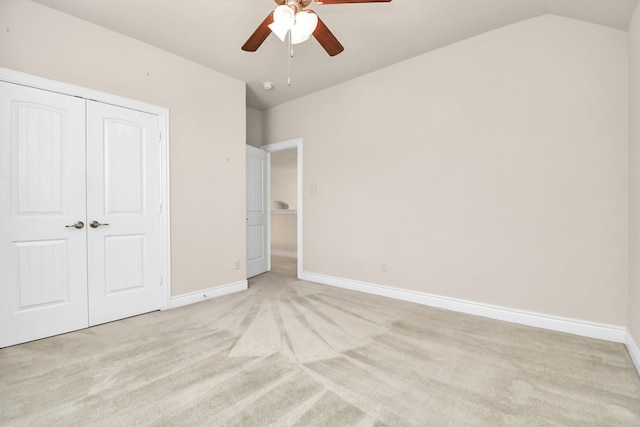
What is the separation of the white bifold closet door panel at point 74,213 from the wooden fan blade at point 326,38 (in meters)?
2.05

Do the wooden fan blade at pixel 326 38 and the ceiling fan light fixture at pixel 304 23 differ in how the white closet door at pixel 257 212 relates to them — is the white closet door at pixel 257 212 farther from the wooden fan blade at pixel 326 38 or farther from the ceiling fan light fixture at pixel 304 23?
the ceiling fan light fixture at pixel 304 23

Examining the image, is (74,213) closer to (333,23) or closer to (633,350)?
(333,23)

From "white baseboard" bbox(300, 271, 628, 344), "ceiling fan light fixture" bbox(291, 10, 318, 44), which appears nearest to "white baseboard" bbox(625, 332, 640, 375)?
"white baseboard" bbox(300, 271, 628, 344)

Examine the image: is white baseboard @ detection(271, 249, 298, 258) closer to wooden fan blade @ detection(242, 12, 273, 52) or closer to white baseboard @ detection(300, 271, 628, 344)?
white baseboard @ detection(300, 271, 628, 344)

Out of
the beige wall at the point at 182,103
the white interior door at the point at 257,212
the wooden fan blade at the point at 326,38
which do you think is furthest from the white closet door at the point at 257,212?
the wooden fan blade at the point at 326,38

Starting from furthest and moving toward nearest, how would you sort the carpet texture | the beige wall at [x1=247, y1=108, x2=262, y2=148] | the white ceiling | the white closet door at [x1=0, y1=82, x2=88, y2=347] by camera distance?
1. the beige wall at [x1=247, y1=108, x2=262, y2=148]
2. the white ceiling
3. the white closet door at [x1=0, y1=82, x2=88, y2=347]
4. the carpet texture

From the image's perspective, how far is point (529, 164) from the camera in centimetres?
262

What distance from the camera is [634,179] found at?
6.82ft

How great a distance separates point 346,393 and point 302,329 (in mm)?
949

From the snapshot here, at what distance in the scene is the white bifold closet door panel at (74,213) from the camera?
228 cm

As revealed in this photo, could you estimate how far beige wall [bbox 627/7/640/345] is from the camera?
200 cm

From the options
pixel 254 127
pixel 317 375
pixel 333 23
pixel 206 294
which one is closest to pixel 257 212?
pixel 254 127

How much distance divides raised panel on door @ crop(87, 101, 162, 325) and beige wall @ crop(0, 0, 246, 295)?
0.65 ft

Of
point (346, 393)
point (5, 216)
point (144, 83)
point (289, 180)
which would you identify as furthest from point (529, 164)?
point (289, 180)
